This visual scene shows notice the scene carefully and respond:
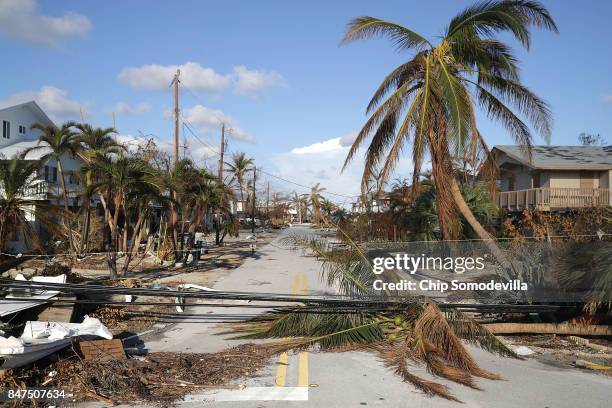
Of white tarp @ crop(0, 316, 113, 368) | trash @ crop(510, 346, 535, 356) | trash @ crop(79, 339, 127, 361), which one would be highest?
white tarp @ crop(0, 316, 113, 368)

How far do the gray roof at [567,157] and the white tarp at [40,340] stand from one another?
23663 mm

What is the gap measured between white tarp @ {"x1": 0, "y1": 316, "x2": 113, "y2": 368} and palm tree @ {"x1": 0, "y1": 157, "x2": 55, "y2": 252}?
7398 mm

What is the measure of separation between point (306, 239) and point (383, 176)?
Result: 2.76m

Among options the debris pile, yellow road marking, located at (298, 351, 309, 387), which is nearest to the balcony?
yellow road marking, located at (298, 351, 309, 387)

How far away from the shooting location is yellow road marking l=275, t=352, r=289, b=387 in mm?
6132

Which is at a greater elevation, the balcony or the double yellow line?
the balcony

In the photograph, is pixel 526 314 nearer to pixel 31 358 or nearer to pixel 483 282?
pixel 483 282

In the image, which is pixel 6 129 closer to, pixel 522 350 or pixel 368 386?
pixel 368 386

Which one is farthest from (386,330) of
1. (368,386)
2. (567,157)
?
(567,157)

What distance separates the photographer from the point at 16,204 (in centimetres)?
1369

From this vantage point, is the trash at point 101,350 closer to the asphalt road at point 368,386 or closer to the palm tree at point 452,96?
the asphalt road at point 368,386

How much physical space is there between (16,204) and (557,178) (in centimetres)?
2682

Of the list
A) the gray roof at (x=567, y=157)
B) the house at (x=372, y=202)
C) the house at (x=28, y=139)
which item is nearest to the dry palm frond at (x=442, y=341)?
the house at (x=372, y=202)

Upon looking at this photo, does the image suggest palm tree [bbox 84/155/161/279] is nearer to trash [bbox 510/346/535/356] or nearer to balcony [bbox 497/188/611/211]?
trash [bbox 510/346/535/356]
